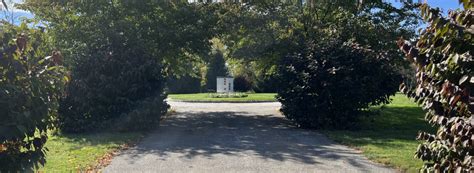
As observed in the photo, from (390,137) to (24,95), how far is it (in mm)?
9897

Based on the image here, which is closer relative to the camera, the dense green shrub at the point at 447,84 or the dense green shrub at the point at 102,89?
the dense green shrub at the point at 447,84

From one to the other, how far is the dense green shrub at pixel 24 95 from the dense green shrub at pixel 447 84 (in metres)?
3.06

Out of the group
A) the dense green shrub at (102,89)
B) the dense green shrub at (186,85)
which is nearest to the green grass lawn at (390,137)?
the dense green shrub at (102,89)

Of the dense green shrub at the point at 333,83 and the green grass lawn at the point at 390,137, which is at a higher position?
the dense green shrub at the point at 333,83

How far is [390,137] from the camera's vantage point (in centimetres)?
1201

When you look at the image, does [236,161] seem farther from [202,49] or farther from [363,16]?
[363,16]

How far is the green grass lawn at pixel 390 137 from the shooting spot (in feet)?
27.2

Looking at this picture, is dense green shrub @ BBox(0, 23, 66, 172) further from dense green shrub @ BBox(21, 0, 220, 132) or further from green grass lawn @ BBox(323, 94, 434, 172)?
dense green shrub @ BBox(21, 0, 220, 132)

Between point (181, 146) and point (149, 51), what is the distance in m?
5.23

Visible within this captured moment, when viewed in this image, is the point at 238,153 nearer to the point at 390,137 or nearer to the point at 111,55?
the point at 390,137

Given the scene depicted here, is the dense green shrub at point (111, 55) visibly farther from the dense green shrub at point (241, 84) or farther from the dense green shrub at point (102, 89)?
the dense green shrub at point (241, 84)

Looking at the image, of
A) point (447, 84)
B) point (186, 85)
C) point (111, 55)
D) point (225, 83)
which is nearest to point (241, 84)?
point (186, 85)

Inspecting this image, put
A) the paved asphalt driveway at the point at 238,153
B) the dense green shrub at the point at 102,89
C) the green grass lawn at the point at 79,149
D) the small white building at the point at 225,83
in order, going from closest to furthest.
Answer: the paved asphalt driveway at the point at 238,153 < the green grass lawn at the point at 79,149 < the dense green shrub at the point at 102,89 < the small white building at the point at 225,83

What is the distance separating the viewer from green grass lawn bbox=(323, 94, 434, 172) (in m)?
8.28
